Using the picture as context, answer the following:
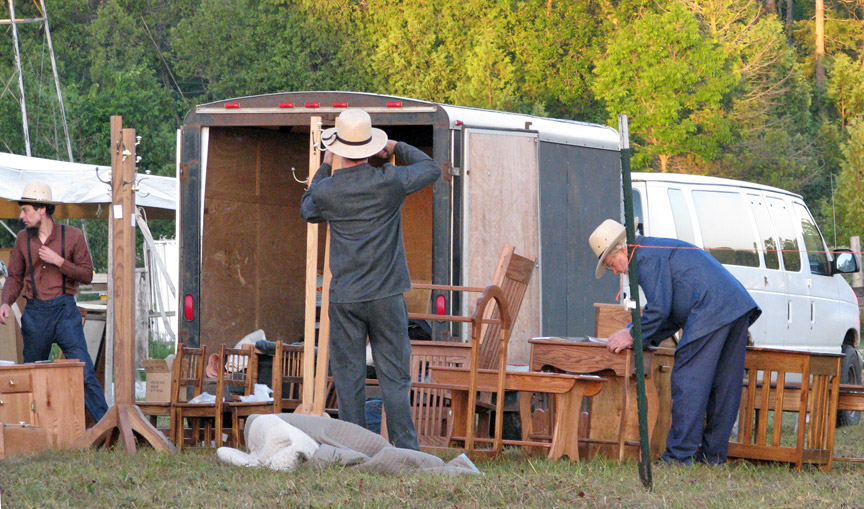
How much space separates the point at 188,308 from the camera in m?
8.12

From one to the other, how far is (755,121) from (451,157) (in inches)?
859

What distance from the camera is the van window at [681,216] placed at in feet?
30.2

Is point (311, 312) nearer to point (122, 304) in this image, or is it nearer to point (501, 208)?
point (122, 304)

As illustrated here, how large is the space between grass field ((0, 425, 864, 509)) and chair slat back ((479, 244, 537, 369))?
47.8 inches

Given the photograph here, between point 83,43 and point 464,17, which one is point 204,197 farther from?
point 83,43

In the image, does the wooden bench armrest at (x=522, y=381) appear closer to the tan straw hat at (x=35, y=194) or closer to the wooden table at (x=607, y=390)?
the wooden table at (x=607, y=390)

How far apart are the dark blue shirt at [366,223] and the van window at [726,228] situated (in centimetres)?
423

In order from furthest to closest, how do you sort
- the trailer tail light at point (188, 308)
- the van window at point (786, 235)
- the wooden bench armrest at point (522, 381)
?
1. the van window at point (786, 235)
2. the trailer tail light at point (188, 308)
3. the wooden bench armrest at point (522, 381)

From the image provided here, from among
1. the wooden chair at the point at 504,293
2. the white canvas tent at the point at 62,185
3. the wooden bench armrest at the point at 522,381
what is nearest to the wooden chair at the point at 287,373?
the wooden chair at the point at 504,293

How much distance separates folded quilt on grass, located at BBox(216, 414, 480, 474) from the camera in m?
5.24

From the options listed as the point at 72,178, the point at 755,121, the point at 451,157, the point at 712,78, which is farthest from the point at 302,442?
the point at 755,121

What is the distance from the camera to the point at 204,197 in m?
8.34

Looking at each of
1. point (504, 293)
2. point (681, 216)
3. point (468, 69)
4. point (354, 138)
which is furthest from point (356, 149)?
point (468, 69)

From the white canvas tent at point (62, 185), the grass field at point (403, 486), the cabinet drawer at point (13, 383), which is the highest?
the white canvas tent at point (62, 185)
